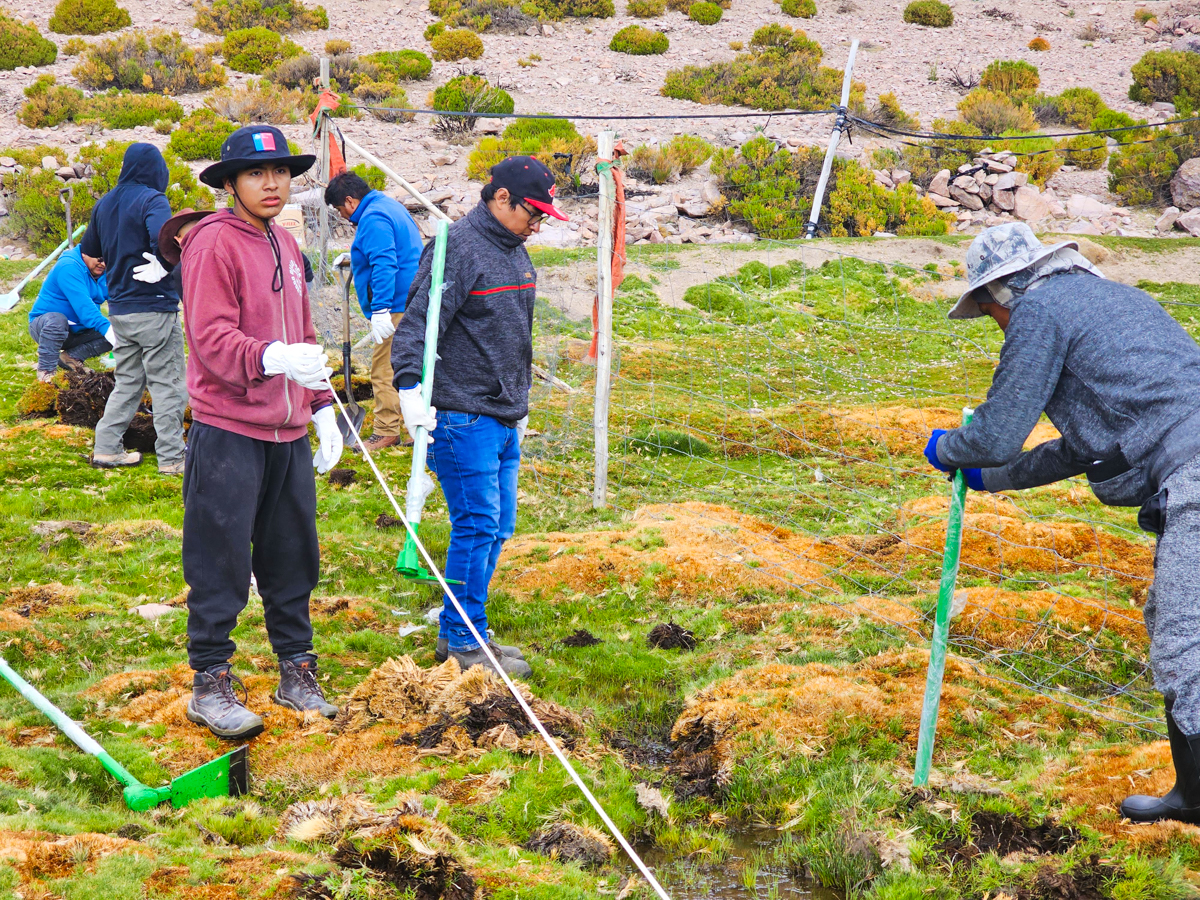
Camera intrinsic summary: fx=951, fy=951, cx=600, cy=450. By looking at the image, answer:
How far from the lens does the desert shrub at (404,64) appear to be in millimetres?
28359

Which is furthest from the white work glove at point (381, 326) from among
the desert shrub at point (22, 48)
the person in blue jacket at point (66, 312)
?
the desert shrub at point (22, 48)

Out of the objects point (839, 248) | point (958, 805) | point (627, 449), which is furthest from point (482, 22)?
point (958, 805)

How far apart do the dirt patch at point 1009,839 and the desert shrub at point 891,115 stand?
27201mm

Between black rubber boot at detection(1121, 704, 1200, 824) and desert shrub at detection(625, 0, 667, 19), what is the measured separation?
3612 cm

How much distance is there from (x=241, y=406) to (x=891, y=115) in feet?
92.1

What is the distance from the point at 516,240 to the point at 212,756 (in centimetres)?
253

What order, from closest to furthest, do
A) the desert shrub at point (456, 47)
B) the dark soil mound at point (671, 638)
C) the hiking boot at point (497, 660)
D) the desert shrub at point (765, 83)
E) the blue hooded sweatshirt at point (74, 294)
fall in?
the hiking boot at point (497, 660)
the dark soil mound at point (671, 638)
the blue hooded sweatshirt at point (74, 294)
the desert shrub at point (765, 83)
the desert shrub at point (456, 47)

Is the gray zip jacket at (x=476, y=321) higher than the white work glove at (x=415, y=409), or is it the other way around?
the gray zip jacket at (x=476, y=321)

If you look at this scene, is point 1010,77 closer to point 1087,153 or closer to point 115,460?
point 1087,153

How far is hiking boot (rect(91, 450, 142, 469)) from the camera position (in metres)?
7.67

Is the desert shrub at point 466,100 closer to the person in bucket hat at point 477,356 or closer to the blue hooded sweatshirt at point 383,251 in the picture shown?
the blue hooded sweatshirt at point 383,251

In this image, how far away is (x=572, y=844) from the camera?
3350mm

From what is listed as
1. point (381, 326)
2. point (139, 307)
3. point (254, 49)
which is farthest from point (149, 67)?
point (381, 326)

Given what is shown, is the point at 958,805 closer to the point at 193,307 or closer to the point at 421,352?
the point at 421,352
